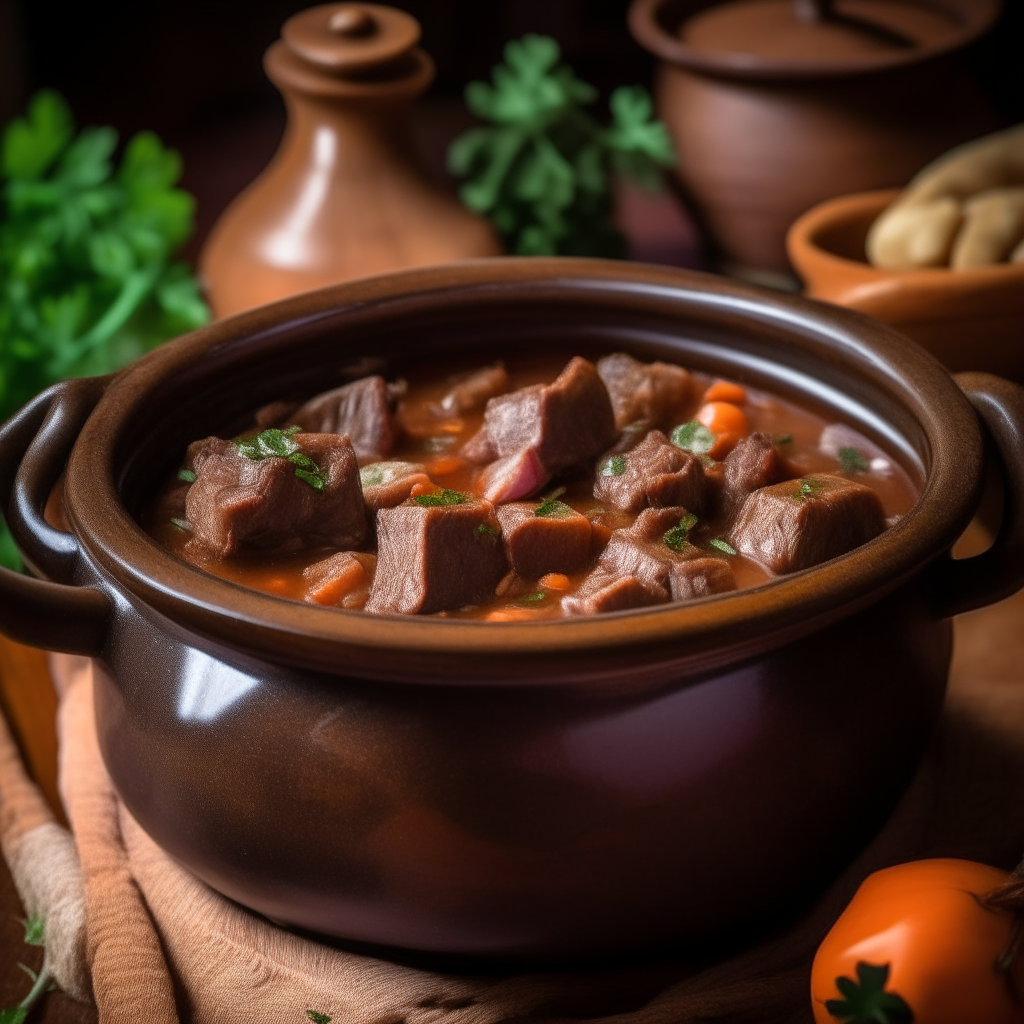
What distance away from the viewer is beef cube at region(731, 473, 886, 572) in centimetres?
222

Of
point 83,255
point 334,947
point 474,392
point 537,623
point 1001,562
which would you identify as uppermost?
point 537,623

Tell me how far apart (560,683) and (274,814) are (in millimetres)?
457

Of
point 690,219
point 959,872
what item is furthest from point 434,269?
point 690,219

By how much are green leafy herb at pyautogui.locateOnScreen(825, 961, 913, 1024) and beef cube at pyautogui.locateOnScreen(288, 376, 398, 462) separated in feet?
4.22

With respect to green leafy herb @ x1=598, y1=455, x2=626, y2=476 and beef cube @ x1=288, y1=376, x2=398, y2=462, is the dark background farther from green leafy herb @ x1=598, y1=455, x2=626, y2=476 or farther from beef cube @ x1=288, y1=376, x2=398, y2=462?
green leafy herb @ x1=598, y1=455, x2=626, y2=476

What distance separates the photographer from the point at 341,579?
88.6 inches

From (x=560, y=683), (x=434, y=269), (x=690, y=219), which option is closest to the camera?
(x=560, y=683)

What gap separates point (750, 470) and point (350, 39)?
2114 millimetres

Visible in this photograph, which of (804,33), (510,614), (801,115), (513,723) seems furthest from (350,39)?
(513,723)

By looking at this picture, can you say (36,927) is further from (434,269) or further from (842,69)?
(842,69)

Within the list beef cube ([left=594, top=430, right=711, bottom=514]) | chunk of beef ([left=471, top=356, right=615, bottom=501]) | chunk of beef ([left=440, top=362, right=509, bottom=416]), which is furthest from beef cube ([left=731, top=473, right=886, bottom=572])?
chunk of beef ([left=440, top=362, right=509, bottom=416])

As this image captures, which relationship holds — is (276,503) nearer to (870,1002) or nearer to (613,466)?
(613,466)

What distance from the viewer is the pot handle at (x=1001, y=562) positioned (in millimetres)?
2141

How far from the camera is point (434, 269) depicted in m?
2.84
